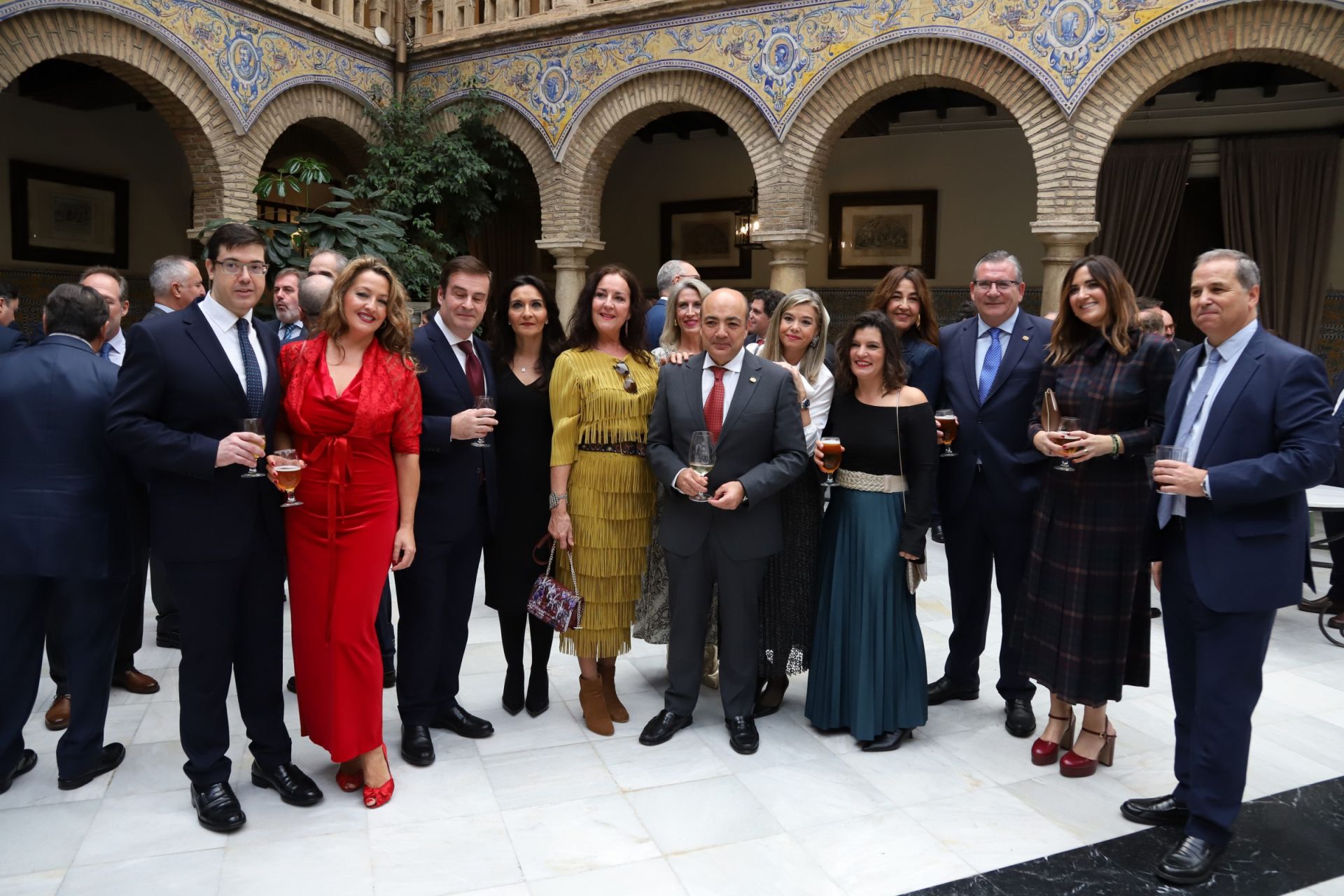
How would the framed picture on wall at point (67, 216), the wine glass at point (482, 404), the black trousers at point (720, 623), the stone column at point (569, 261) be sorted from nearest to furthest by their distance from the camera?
1. the wine glass at point (482, 404)
2. the black trousers at point (720, 623)
3. the framed picture on wall at point (67, 216)
4. the stone column at point (569, 261)

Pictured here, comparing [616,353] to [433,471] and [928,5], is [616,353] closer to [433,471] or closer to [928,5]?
[433,471]

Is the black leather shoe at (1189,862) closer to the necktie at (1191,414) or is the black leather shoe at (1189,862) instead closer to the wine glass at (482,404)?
the necktie at (1191,414)

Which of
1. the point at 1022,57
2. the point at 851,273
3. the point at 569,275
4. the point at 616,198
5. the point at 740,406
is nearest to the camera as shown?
the point at 740,406

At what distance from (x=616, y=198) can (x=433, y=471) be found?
11.0 meters

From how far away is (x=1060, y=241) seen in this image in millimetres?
8164

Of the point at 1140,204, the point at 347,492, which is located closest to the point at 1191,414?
the point at 347,492

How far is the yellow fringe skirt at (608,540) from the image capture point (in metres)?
3.57

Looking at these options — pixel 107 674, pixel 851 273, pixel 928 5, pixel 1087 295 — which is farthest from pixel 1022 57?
pixel 107 674

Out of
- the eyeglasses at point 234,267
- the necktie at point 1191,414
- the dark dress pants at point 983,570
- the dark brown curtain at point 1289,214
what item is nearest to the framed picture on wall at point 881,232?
the dark brown curtain at point 1289,214

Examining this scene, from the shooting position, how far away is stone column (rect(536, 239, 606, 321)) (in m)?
10.1

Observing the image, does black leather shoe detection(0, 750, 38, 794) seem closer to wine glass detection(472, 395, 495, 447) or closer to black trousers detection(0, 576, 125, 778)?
black trousers detection(0, 576, 125, 778)

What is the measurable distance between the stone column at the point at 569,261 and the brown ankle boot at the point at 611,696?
6.78 m

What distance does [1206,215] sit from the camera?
10906mm

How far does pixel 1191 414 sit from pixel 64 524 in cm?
360
